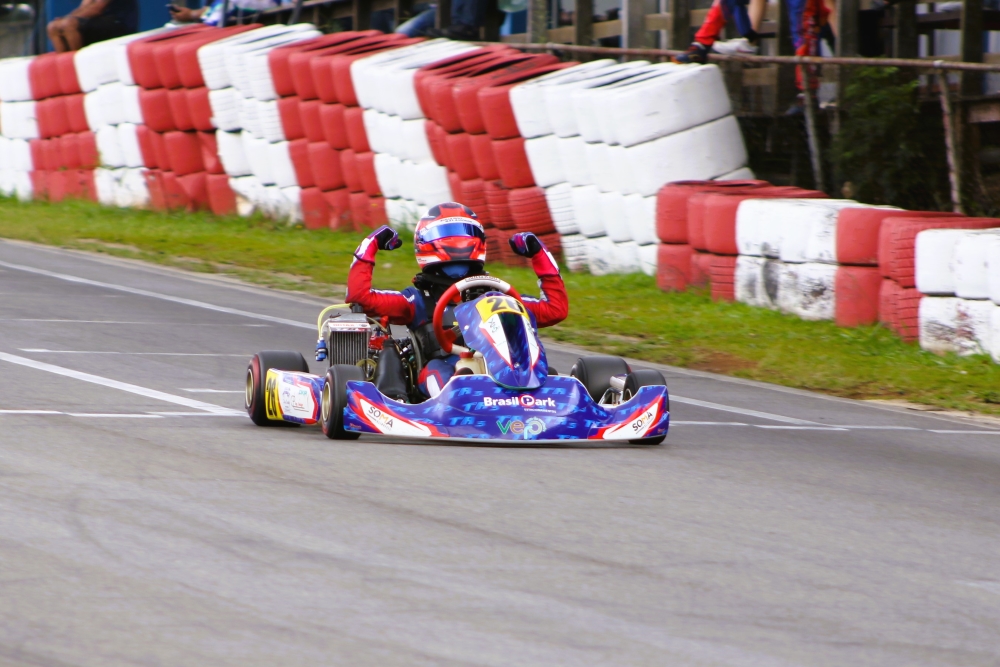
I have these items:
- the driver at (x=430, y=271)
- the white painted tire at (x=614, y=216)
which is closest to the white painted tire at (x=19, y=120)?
the white painted tire at (x=614, y=216)

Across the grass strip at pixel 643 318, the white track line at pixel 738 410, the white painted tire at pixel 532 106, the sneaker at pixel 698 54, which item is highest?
the sneaker at pixel 698 54

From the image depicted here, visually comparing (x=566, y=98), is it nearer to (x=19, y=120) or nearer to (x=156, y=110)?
(x=156, y=110)

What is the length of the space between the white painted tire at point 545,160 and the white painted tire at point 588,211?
28cm

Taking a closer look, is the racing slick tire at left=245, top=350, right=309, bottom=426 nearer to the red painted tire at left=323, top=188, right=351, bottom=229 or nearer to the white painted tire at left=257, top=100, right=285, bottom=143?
the red painted tire at left=323, top=188, right=351, bottom=229

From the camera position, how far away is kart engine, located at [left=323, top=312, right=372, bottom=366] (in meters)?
7.75

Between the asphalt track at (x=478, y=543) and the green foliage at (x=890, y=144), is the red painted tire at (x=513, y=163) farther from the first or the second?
the asphalt track at (x=478, y=543)

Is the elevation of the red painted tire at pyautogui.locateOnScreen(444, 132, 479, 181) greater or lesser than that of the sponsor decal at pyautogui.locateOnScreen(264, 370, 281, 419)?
greater

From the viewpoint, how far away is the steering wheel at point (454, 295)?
7.16 m

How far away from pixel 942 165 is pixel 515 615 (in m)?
8.95

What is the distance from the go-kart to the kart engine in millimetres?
258

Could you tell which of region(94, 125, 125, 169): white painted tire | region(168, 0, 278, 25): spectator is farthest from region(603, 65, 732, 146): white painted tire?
region(168, 0, 278, 25): spectator

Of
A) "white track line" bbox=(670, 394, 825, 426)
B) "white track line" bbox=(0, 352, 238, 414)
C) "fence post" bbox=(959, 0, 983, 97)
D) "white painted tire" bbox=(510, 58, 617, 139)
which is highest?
"fence post" bbox=(959, 0, 983, 97)

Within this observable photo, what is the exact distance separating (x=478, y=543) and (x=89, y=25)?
1761 cm

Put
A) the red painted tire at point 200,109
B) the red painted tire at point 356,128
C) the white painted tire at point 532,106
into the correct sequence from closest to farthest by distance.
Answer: the white painted tire at point 532,106 < the red painted tire at point 356,128 < the red painted tire at point 200,109
